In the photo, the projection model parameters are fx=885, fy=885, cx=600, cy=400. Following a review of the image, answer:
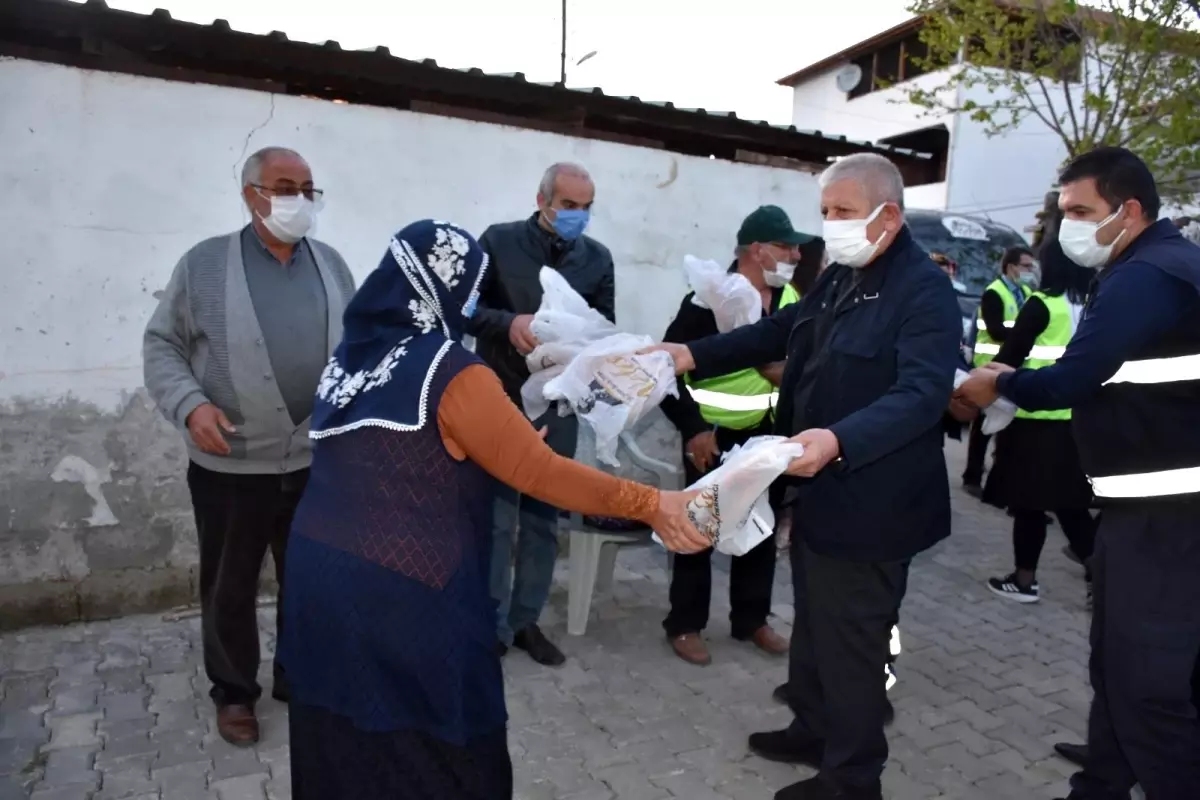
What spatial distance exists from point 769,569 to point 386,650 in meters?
2.72

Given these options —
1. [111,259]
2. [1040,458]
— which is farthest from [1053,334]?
[111,259]

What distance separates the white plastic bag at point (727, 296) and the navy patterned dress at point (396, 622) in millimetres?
2045

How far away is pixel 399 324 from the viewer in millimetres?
2121

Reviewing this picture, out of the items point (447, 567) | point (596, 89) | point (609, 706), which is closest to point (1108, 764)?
point (609, 706)

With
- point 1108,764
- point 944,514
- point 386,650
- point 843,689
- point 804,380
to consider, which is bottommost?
point 1108,764

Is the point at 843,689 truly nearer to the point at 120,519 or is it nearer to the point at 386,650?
the point at 386,650

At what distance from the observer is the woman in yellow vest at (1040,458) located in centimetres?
489

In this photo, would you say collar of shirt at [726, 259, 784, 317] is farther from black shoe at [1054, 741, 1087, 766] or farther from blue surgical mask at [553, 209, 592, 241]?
black shoe at [1054, 741, 1087, 766]

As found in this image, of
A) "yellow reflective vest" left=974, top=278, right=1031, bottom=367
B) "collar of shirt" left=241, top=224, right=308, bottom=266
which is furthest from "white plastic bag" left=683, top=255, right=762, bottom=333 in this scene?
"yellow reflective vest" left=974, top=278, right=1031, bottom=367

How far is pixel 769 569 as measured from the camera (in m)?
4.38

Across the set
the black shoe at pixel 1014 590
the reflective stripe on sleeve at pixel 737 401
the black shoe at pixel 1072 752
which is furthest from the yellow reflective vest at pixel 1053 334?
the black shoe at pixel 1072 752

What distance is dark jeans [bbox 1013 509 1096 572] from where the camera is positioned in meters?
5.11

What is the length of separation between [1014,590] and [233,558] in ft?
14.2

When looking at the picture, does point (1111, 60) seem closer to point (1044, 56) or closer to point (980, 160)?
point (1044, 56)
